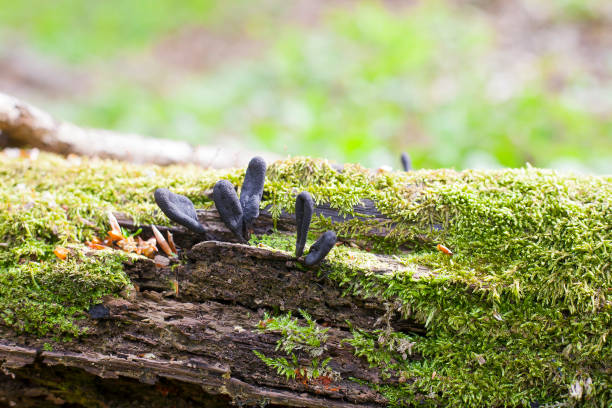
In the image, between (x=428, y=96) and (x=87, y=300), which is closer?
(x=87, y=300)

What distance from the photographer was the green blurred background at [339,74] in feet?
21.2

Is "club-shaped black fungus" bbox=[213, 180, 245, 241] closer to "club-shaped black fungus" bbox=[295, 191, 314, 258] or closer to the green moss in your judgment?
"club-shaped black fungus" bbox=[295, 191, 314, 258]

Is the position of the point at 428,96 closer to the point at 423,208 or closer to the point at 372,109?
the point at 372,109

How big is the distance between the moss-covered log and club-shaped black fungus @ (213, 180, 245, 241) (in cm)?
12

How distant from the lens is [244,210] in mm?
2428

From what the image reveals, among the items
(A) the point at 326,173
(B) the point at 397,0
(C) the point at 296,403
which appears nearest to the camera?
(C) the point at 296,403

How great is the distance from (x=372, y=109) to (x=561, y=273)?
559 cm

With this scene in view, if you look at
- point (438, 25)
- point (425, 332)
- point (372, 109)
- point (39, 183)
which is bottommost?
point (425, 332)

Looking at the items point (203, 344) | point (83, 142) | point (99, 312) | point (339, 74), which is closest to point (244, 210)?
point (203, 344)

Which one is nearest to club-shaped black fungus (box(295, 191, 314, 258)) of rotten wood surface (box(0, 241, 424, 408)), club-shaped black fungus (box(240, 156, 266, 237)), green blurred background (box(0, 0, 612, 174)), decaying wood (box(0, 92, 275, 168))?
rotten wood surface (box(0, 241, 424, 408))

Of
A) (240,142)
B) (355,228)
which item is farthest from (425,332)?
(240,142)

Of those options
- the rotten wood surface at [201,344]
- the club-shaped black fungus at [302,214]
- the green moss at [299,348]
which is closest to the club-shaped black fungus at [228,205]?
the rotten wood surface at [201,344]

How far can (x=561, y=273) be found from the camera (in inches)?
86.5

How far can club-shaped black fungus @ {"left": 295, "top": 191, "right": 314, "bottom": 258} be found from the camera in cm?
210
